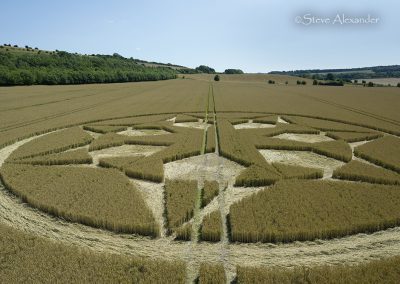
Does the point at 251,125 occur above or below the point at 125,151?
A: above

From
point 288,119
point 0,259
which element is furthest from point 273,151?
point 0,259

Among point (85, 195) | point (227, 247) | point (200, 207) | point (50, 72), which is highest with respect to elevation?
point (50, 72)

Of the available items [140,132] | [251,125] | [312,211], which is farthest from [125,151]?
[251,125]

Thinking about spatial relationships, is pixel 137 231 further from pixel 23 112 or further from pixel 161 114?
pixel 23 112

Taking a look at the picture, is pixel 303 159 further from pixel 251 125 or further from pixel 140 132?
pixel 140 132

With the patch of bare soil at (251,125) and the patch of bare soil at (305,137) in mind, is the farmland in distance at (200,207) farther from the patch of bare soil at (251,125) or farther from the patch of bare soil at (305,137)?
the patch of bare soil at (251,125)

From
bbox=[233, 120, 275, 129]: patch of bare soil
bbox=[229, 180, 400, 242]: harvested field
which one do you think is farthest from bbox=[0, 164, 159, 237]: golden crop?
bbox=[233, 120, 275, 129]: patch of bare soil

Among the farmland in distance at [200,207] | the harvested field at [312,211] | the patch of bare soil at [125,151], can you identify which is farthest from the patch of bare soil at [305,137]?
the harvested field at [312,211]
